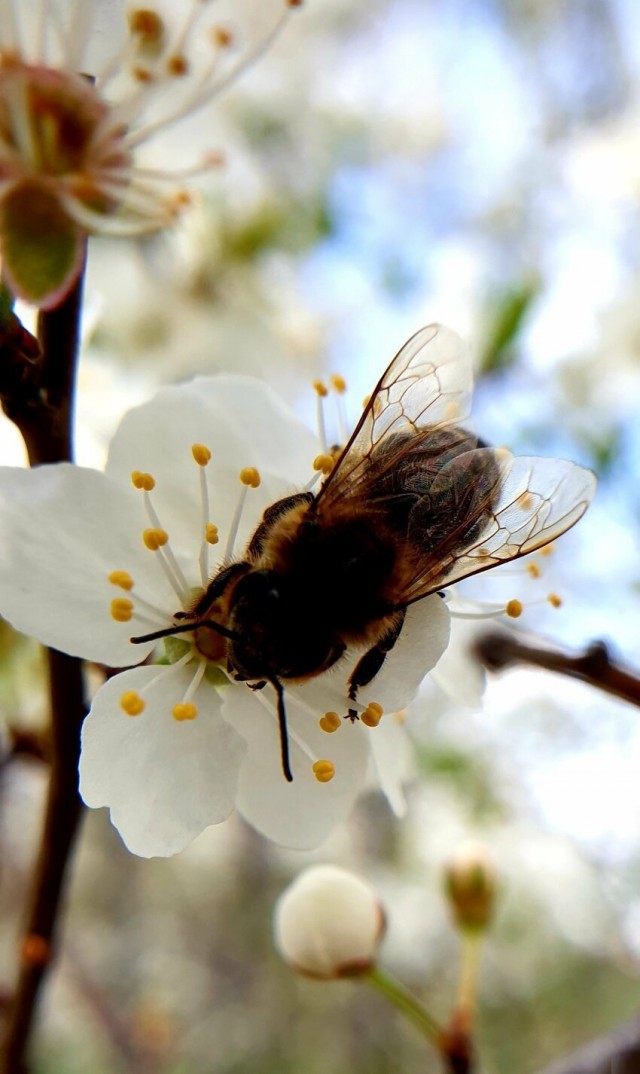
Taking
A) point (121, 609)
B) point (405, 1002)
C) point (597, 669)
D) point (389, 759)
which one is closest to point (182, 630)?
point (121, 609)

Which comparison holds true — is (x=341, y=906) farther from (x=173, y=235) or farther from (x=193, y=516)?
(x=173, y=235)

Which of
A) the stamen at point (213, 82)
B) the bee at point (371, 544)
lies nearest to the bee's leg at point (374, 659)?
the bee at point (371, 544)

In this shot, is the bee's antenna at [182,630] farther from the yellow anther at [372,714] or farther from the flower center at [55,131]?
the flower center at [55,131]

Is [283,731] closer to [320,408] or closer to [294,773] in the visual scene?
[294,773]

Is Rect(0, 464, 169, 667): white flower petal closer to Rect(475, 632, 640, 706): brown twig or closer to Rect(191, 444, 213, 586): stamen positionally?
Rect(191, 444, 213, 586): stamen

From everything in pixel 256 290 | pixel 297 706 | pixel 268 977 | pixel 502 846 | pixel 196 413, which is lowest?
pixel 268 977

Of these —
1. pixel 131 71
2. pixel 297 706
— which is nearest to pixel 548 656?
pixel 297 706

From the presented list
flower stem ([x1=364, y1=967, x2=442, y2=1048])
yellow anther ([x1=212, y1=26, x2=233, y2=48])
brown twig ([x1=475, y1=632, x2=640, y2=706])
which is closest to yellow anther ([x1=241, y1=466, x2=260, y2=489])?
brown twig ([x1=475, y1=632, x2=640, y2=706])
